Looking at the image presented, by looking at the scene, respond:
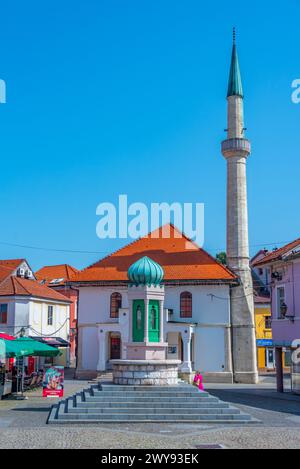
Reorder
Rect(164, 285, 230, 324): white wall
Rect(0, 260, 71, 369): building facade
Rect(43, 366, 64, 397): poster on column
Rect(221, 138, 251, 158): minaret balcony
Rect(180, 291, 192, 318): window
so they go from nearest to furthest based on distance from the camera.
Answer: Rect(43, 366, 64, 397): poster on column, Rect(164, 285, 230, 324): white wall, Rect(180, 291, 192, 318): window, Rect(221, 138, 251, 158): minaret balcony, Rect(0, 260, 71, 369): building facade

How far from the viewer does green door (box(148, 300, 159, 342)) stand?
22.5 metres

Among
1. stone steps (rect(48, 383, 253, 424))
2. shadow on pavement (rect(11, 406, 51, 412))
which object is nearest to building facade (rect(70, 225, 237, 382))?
shadow on pavement (rect(11, 406, 51, 412))

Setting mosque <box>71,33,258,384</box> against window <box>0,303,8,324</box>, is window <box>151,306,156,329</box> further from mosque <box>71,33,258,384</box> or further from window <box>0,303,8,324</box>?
window <box>0,303,8,324</box>

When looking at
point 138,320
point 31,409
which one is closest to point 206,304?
point 138,320

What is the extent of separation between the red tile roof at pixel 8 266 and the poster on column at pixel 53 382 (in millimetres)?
20987

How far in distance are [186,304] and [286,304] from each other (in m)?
11.1

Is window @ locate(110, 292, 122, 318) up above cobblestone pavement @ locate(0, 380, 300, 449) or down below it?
above

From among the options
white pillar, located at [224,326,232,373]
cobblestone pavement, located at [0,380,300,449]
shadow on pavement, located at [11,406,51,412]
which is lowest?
shadow on pavement, located at [11,406,51,412]

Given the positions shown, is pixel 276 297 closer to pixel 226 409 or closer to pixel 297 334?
pixel 297 334

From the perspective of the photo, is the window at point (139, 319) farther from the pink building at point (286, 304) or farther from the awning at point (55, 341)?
the awning at point (55, 341)

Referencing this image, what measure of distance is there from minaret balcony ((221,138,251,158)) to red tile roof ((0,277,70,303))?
1696 centimetres

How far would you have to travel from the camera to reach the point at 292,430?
16.4 metres

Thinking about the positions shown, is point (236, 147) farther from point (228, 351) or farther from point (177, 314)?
point (228, 351)
